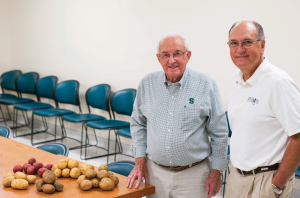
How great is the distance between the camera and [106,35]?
17.7 feet

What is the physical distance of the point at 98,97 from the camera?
17.0ft

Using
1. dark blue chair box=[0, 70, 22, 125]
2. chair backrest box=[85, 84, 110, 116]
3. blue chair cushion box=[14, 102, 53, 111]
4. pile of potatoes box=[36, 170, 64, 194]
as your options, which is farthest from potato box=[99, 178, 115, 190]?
dark blue chair box=[0, 70, 22, 125]

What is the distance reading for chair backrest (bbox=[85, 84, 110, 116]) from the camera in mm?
5098

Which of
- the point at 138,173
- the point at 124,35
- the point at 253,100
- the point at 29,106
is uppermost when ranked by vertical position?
the point at 124,35

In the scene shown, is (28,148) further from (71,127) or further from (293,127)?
(71,127)

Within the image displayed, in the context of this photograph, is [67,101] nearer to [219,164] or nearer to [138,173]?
[138,173]

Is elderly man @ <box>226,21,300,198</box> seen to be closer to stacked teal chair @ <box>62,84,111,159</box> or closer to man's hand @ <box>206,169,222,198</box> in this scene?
man's hand @ <box>206,169,222,198</box>

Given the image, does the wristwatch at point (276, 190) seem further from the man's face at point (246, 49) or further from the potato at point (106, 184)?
the potato at point (106, 184)

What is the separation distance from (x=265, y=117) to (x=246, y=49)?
360 mm

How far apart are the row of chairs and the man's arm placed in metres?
2.70

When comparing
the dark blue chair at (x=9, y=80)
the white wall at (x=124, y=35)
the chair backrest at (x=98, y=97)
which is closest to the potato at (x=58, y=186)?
the white wall at (x=124, y=35)

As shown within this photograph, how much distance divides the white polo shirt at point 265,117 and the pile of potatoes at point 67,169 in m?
0.91

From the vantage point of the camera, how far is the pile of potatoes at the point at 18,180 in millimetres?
1729

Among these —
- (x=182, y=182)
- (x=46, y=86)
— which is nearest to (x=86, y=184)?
(x=182, y=182)
